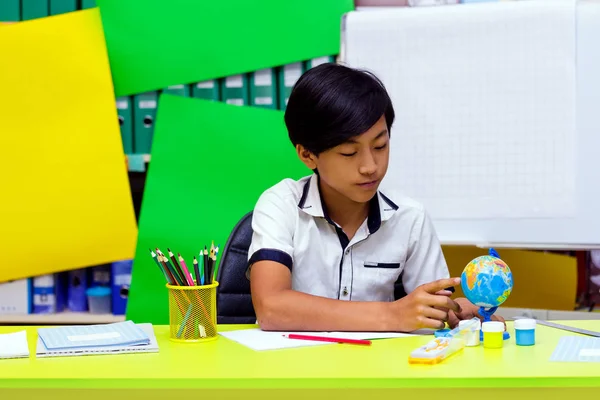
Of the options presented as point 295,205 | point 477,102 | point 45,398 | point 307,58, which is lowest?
point 45,398

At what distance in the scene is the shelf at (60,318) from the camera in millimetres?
2660

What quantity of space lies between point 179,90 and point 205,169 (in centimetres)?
27

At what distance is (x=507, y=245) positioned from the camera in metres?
2.42

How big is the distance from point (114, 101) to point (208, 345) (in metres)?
1.57

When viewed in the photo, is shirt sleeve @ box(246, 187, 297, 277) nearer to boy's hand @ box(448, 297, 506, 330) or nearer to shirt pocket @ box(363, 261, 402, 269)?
shirt pocket @ box(363, 261, 402, 269)

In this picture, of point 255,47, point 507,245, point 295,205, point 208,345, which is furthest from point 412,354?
point 255,47

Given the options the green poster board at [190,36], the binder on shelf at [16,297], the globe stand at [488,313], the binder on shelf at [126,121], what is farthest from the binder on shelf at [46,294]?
the globe stand at [488,313]

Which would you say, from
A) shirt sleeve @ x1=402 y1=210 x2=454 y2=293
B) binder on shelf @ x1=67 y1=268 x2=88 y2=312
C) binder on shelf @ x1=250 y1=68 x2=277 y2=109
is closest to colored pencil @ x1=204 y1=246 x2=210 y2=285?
shirt sleeve @ x1=402 y1=210 x2=454 y2=293

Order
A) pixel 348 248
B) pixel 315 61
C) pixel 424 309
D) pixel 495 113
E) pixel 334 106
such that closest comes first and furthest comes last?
pixel 424 309 < pixel 334 106 < pixel 348 248 < pixel 495 113 < pixel 315 61

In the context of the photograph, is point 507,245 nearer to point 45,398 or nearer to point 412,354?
point 412,354

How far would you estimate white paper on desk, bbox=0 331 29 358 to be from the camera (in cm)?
121

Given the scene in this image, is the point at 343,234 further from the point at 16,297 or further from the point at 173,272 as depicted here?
the point at 16,297

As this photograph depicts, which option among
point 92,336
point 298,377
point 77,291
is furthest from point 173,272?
point 77,291

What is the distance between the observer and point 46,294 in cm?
270
